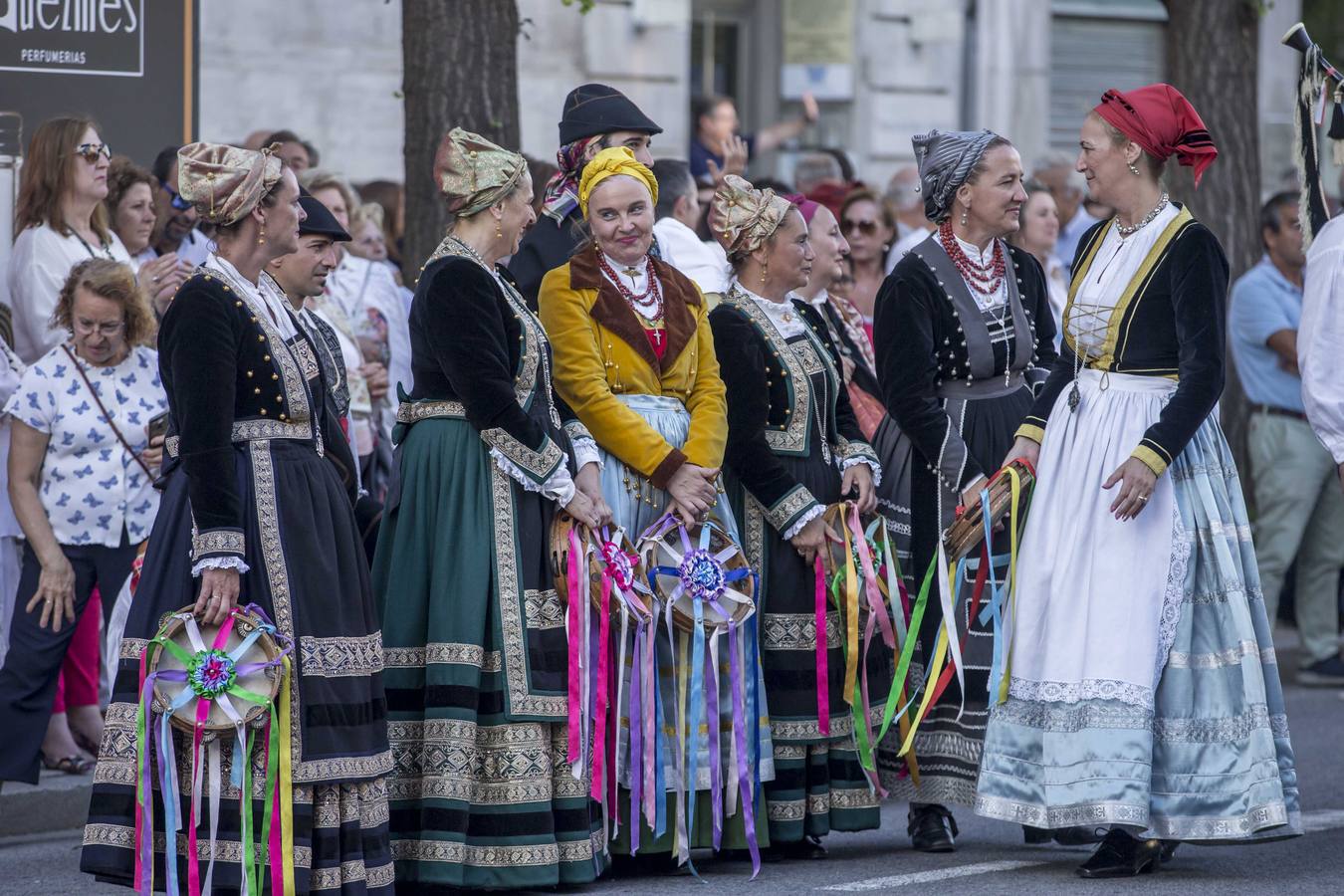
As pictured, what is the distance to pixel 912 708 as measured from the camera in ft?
23.4

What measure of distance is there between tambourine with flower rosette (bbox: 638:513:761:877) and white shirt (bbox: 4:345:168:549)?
2197 millimetres

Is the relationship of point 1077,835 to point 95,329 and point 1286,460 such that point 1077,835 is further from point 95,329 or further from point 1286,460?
point 1286,460

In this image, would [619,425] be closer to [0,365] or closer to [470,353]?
[470,353]

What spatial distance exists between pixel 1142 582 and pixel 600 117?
2298 millimetres

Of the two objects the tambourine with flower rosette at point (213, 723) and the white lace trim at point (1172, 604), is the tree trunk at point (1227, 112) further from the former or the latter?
the tambourine with flower rosette at point (213, 723)

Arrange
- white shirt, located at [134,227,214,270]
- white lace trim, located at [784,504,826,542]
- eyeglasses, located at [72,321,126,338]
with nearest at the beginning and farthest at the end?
1. white lace trim, located at [784,504,826,542]
2. eyeglasses, located at [72,321,126,338]
3. white shirt, located at [134,227,214,270]

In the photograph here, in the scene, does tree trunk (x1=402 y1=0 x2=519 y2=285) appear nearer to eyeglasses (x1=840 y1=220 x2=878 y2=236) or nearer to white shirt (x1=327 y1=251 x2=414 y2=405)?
white shirt (x1=327 y1=251 x2=414 y2=405)

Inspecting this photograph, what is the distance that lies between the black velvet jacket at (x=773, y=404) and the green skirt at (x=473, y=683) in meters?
0.81

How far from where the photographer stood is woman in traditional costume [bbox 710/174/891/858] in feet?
22.6

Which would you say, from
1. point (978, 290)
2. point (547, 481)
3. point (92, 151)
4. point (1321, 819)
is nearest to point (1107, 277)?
point (978, 290)

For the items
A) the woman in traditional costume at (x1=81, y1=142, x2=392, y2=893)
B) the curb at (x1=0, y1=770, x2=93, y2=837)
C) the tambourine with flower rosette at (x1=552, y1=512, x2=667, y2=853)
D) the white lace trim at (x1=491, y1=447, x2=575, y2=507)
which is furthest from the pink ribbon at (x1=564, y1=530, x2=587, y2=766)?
the curb at (x1=0, y1=770, x2=93, y2=837)

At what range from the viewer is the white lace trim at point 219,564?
5.64m

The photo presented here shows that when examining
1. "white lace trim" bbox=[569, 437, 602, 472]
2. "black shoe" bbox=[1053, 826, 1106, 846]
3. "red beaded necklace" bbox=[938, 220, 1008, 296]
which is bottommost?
"black shoe" bbox=[1053, 826, 1106, 846]

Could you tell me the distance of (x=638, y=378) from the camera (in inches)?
262
